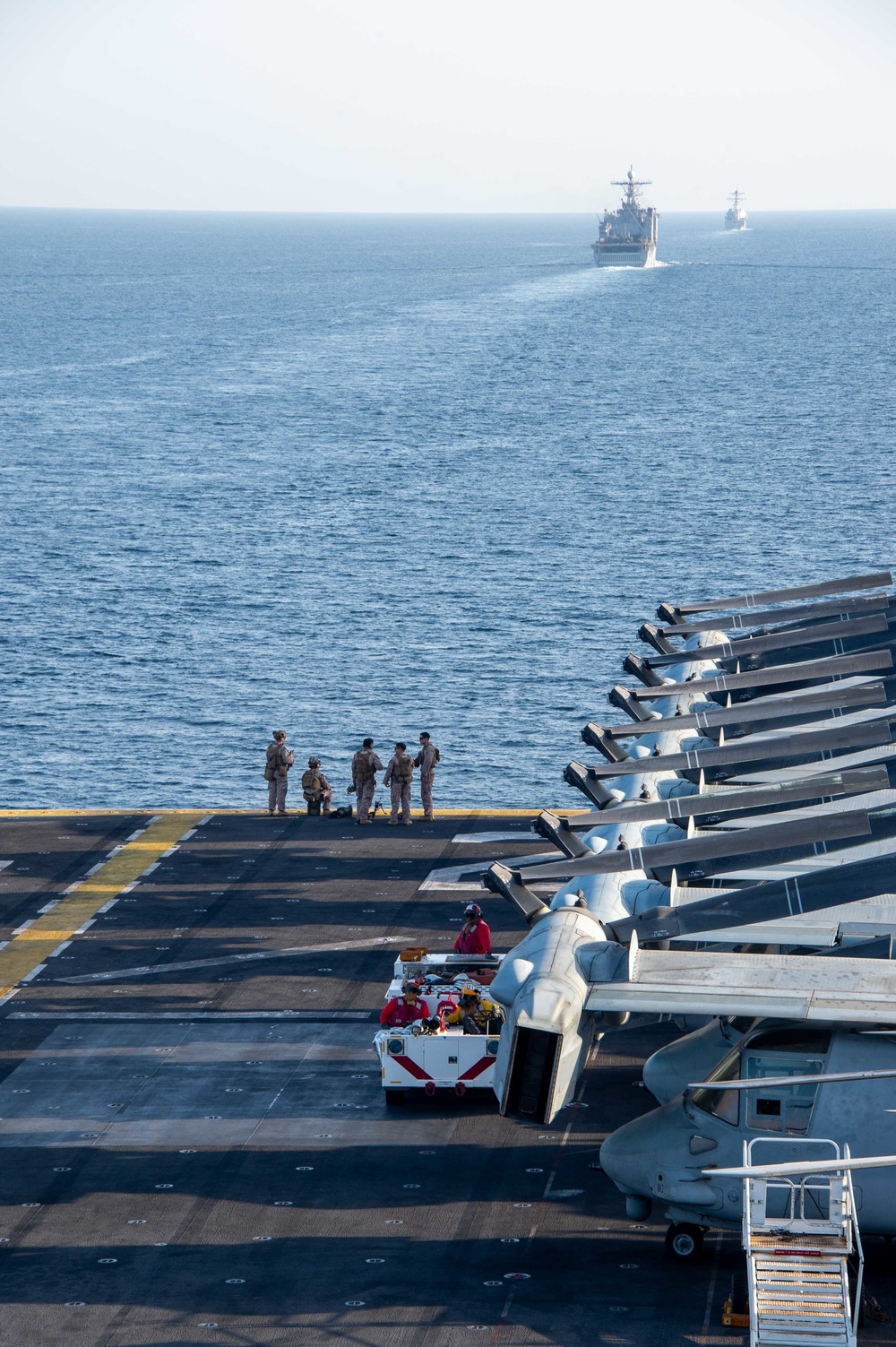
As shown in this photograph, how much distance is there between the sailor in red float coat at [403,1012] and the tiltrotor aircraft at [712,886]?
9.23 ft

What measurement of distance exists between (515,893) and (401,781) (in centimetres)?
1721

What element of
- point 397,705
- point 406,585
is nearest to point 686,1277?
point 397,705

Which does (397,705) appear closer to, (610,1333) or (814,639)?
(814,639)

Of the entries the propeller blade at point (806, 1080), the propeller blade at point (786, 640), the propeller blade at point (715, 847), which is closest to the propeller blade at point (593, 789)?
the propeller blade at point (715, 847)

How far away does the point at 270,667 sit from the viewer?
7319 centimetres

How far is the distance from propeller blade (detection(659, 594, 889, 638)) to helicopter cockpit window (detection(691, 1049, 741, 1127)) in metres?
20.2

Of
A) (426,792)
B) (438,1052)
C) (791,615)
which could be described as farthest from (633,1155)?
(791,615)

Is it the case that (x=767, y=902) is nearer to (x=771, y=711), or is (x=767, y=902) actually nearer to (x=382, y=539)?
(x=771, y=711)

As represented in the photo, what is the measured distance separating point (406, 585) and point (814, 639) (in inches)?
1922

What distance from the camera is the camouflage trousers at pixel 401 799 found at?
40969mm

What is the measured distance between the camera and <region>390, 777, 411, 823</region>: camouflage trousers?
41.0m

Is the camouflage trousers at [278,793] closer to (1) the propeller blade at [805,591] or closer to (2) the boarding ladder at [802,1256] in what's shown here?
(1) the propeller blade at [805,591]

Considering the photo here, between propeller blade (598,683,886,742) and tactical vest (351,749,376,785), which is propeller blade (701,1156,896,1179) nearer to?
propeller blade (598,683,886,742)

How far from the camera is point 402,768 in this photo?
1602 inches
